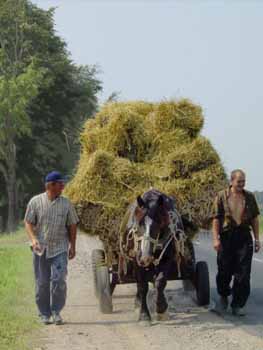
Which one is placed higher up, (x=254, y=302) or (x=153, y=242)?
(x=153, y=242)

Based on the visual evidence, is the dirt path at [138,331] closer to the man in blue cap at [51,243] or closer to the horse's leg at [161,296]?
the horse's leg at [161,296]

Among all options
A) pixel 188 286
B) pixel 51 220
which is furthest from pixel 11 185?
pixel 51 220

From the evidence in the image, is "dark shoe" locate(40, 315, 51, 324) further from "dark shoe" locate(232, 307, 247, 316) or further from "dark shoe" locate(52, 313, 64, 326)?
"dark shoe" locate(232, 307, 247, 316)

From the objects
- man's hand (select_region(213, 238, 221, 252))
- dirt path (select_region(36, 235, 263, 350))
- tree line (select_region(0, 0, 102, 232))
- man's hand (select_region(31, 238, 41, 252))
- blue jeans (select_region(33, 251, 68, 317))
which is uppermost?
tree line (select_region(0, 0, 102, 232))

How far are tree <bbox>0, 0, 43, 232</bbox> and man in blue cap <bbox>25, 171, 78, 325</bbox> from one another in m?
30.9

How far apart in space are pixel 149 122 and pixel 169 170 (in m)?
1.04

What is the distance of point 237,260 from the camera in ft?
37.7

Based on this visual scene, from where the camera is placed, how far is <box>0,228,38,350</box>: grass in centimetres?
946

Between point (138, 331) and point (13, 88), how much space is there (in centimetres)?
3242

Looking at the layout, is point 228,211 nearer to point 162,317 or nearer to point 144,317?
point 162,317

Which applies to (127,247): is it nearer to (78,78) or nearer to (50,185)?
(50,185)

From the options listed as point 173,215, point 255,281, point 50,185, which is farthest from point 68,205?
point 255,281

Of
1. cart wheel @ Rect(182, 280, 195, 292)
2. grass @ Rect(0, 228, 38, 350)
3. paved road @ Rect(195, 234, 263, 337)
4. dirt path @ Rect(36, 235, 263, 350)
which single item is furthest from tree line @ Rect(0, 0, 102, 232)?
dirt path @ Rect(36, 235, 263, 350)

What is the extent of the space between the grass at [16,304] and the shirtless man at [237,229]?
2717 mm
